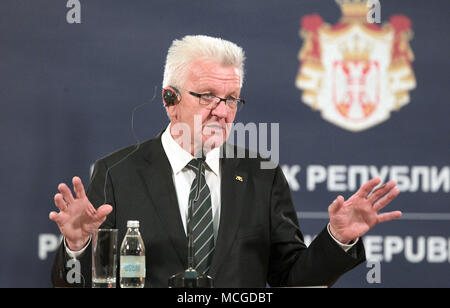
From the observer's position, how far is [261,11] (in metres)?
3.52

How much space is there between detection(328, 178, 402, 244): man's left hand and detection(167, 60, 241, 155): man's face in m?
0.58

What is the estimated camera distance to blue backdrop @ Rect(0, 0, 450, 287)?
3.42m

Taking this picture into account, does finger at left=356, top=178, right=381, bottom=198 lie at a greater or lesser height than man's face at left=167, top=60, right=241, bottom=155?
lesser

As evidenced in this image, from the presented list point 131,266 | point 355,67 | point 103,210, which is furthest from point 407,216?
point 103,210

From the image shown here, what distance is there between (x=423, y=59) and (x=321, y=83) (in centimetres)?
57

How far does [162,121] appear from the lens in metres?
3.44

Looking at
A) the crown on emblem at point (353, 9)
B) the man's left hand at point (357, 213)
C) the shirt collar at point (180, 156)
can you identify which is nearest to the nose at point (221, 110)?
the shirt collar at point (180, 156)

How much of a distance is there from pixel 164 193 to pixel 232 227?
0.92ft

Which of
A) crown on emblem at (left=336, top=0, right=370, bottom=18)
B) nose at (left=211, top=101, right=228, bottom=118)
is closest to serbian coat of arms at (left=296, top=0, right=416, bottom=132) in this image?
crown on emblem at (left=336, top=0, right=370, bottom=18)

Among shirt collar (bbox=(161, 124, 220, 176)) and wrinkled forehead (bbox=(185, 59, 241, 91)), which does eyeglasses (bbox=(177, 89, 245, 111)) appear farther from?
shirt collar (bbox=(161, 124, 220, 176))

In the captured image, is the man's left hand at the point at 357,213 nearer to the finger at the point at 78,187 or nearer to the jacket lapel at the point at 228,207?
the jacket lapel at the point at 228,207

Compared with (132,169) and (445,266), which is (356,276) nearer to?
(445,266)

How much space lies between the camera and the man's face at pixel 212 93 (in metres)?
2.45
